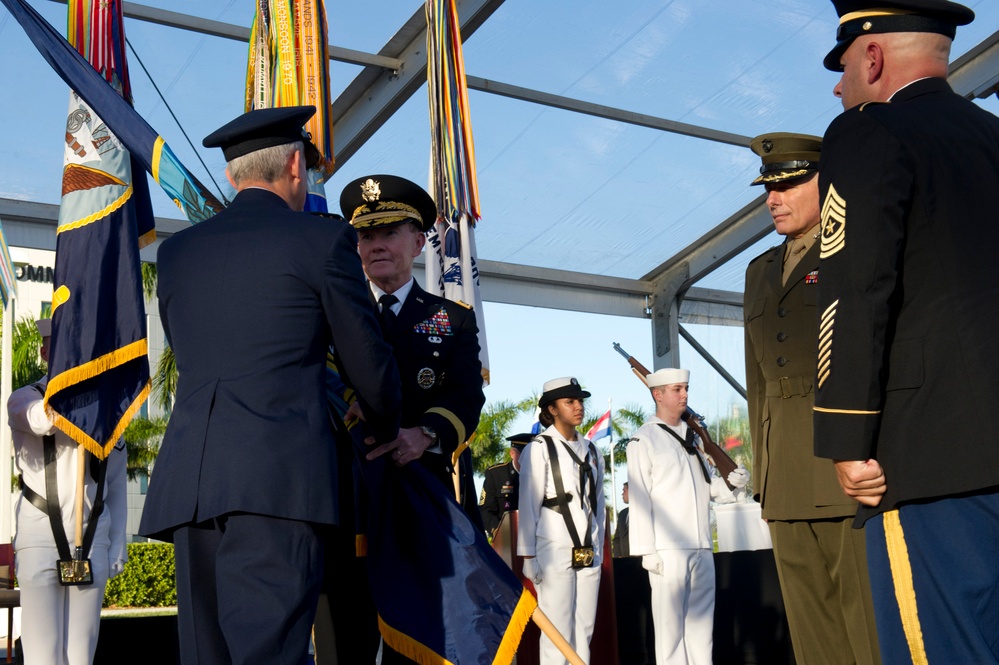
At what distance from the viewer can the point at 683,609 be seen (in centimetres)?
752

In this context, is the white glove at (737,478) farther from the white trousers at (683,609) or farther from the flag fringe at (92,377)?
the flag fringe at (92,377)

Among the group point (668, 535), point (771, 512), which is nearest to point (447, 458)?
point (771, 512)

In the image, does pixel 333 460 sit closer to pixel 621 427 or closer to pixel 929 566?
pixel 929 566

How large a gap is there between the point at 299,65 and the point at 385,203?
4.78ft

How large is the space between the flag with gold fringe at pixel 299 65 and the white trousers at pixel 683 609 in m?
3.93

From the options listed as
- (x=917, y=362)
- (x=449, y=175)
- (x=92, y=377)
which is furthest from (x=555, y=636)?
(x=449, y=175)

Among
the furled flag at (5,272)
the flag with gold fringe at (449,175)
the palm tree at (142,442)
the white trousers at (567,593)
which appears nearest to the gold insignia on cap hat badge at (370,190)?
the flag with gold fringe at (449,175)

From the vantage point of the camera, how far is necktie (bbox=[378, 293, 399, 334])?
351cm

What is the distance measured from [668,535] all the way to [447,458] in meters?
4.47

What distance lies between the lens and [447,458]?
3.40m

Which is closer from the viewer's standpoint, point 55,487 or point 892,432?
point 892,432

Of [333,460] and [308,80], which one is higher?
[308,80]

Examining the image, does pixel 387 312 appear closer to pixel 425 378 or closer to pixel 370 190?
pixel 425 378

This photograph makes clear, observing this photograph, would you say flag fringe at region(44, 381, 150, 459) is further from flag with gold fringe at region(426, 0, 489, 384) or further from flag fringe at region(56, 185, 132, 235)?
flag with gold fringe at region(426, 0, 489, 384)
